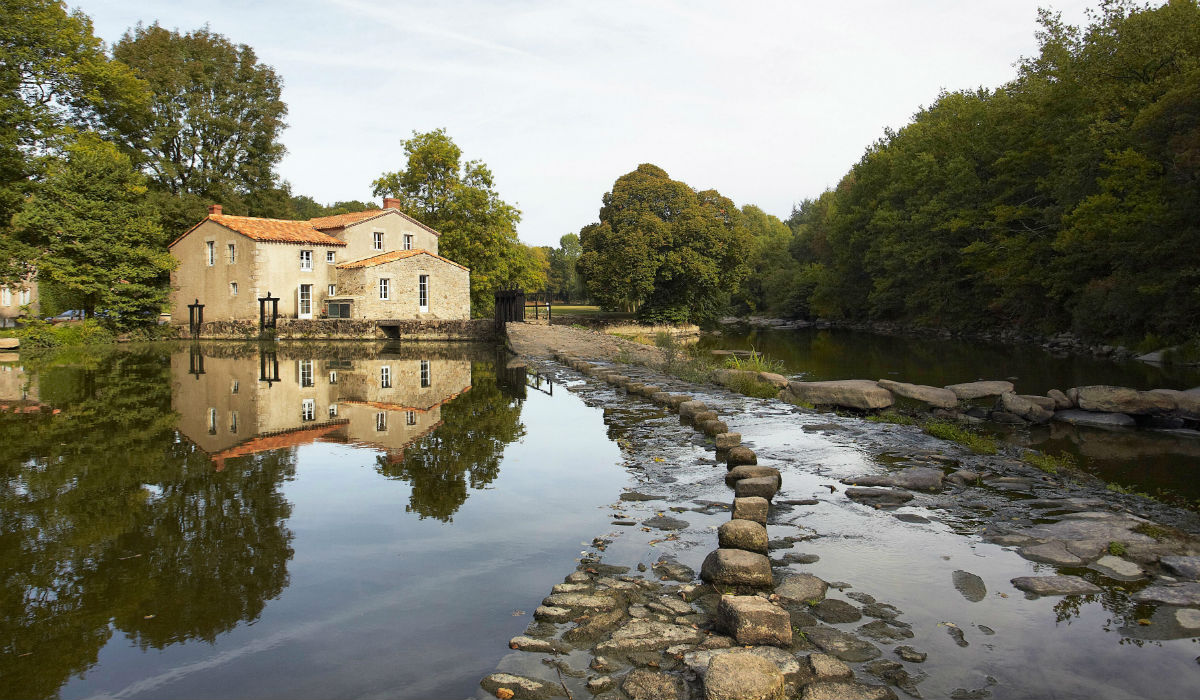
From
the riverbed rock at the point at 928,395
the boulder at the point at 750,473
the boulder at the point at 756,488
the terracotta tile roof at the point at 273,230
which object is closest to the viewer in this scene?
the boulder at the point at 756,488

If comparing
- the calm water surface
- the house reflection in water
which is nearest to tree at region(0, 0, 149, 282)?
the house reflection in water

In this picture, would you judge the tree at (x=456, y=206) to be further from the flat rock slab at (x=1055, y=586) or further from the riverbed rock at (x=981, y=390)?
the flat rock slab at (x=1055, y=586)

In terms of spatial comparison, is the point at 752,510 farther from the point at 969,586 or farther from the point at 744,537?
the point at 969,586

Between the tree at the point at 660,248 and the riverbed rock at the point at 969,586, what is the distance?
1524 inches

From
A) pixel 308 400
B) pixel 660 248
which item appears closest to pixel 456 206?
pixel 660 248

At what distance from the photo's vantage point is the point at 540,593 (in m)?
4.91

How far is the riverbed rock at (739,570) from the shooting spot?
4.78 metres

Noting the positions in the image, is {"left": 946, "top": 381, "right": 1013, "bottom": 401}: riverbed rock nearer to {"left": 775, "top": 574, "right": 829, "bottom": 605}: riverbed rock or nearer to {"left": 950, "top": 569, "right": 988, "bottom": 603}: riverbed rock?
{"left": 950, "top": 569, "right": 988, "bottom": 603}: riverbed rock

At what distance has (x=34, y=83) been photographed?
28.6 meters

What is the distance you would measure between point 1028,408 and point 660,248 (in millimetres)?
34240

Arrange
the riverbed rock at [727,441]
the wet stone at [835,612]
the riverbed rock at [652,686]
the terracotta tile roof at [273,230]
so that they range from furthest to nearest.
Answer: the terracotta tile roof at [273,230], the riverbed rock at [727,441], the wet stone at [835,612], the riverbed rock at [652,686]

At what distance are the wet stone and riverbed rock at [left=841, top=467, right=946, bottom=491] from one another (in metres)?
3.24

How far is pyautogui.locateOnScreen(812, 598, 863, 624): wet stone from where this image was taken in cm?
438

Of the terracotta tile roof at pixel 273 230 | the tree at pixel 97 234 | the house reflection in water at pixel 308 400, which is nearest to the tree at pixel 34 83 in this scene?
the tree at pixel 97 234
